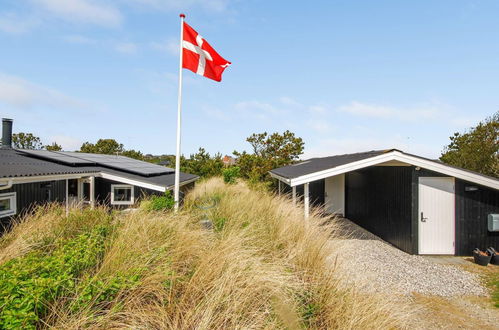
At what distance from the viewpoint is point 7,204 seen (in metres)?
7.37

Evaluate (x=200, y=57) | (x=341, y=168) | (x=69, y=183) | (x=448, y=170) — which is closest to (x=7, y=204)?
(x=69, y=183)

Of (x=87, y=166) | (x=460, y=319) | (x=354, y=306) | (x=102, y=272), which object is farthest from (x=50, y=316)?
(x=87, y=166)

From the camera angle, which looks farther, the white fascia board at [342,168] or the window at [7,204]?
the white fascia board at [342,168]

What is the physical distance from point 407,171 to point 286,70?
7.49 metres

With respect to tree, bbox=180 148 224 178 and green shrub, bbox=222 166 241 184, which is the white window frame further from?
tree, bbox=180 148 224 178

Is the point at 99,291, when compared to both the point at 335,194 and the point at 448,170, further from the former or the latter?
the point at 335,194

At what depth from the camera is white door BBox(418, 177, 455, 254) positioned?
7988mm

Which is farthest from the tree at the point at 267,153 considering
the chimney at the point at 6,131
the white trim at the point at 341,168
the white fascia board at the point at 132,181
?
the chimney at the point at 6,131

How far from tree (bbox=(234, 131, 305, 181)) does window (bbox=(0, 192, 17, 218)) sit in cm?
1582

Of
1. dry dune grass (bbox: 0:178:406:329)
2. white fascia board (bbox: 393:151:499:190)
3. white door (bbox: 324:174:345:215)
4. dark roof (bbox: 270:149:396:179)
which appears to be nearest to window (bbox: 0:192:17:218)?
dry dune grass (bbox: 0:178:406:329)

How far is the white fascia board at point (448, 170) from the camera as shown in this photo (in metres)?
7.56

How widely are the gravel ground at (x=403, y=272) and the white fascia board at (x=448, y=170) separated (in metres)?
2.70

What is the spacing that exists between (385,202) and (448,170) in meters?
2.46

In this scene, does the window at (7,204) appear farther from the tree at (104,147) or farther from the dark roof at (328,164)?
the tree at (104,147)
